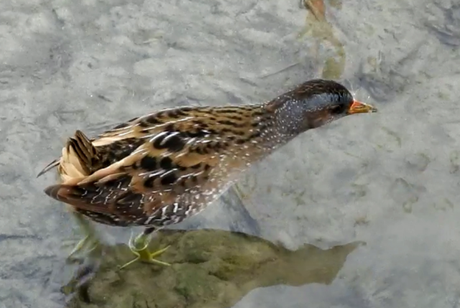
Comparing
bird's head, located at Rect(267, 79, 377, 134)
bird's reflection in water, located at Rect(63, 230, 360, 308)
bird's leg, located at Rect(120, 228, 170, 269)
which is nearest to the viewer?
bird's reflection in water, located at Rect(63, 230, 360, 308)

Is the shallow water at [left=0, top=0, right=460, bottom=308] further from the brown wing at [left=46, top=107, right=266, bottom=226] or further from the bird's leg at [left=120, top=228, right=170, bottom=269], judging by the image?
the brown wing at [left=46, top=107, right=266, bottom=226]

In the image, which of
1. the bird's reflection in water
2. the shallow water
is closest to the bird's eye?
the shallow water

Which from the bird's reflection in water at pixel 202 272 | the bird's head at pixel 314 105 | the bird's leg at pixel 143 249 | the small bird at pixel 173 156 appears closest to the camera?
the small bird at pixel 173 156

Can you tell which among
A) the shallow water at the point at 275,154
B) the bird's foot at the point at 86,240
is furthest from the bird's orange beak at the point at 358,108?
the bird's foot at the point at 86,240

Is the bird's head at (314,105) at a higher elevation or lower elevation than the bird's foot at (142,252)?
higher

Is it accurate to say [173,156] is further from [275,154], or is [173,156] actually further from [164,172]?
[275,154]

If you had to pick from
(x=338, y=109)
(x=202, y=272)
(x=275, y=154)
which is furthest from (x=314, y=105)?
(x=202, y=272)

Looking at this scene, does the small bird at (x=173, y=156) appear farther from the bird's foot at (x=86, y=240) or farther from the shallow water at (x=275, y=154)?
the shallow water at (x=275, y=154)

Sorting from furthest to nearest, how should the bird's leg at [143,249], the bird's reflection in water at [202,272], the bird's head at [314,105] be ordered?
the bird's head at [314,105], the bird's leg at [143,249], the bird's reflection in water at [202,272]
